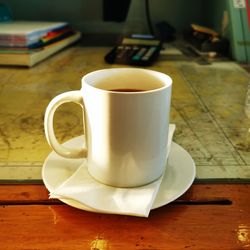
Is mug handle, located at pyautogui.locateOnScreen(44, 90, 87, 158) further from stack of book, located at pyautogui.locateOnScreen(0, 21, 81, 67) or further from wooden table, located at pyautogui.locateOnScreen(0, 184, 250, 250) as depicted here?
stack of book, located at pyautogui.locateOnScreen(0, 21, 81, 67)

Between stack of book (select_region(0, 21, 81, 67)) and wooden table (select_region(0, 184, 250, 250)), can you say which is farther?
stack of book (select_region(0, 21, 81, 67))

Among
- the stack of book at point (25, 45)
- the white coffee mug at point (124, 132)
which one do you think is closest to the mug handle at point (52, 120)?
the white coffee mug at point (124, 132)

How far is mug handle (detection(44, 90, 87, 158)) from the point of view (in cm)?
35

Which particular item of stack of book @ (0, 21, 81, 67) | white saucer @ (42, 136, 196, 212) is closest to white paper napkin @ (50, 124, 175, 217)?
white saucer @ (42, 136, 196, 212)

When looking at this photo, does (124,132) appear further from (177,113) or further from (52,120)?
(177,113)

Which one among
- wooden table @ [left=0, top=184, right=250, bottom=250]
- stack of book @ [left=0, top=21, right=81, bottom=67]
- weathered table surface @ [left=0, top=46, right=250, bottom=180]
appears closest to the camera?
wooden table @ [left=0, top=184, right=250, bottom=250]

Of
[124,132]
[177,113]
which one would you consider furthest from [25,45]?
[124,132]

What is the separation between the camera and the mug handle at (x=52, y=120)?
1.16 feet

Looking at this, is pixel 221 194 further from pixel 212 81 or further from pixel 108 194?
pixel 212 81

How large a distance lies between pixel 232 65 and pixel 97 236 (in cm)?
75

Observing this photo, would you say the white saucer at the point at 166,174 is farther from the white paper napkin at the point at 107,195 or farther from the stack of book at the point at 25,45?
the stack of book at the point at 25,45

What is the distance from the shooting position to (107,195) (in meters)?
0.33

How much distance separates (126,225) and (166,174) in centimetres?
9

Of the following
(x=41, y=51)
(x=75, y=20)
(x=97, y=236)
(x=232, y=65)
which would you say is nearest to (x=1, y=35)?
(x=41, y=51)
